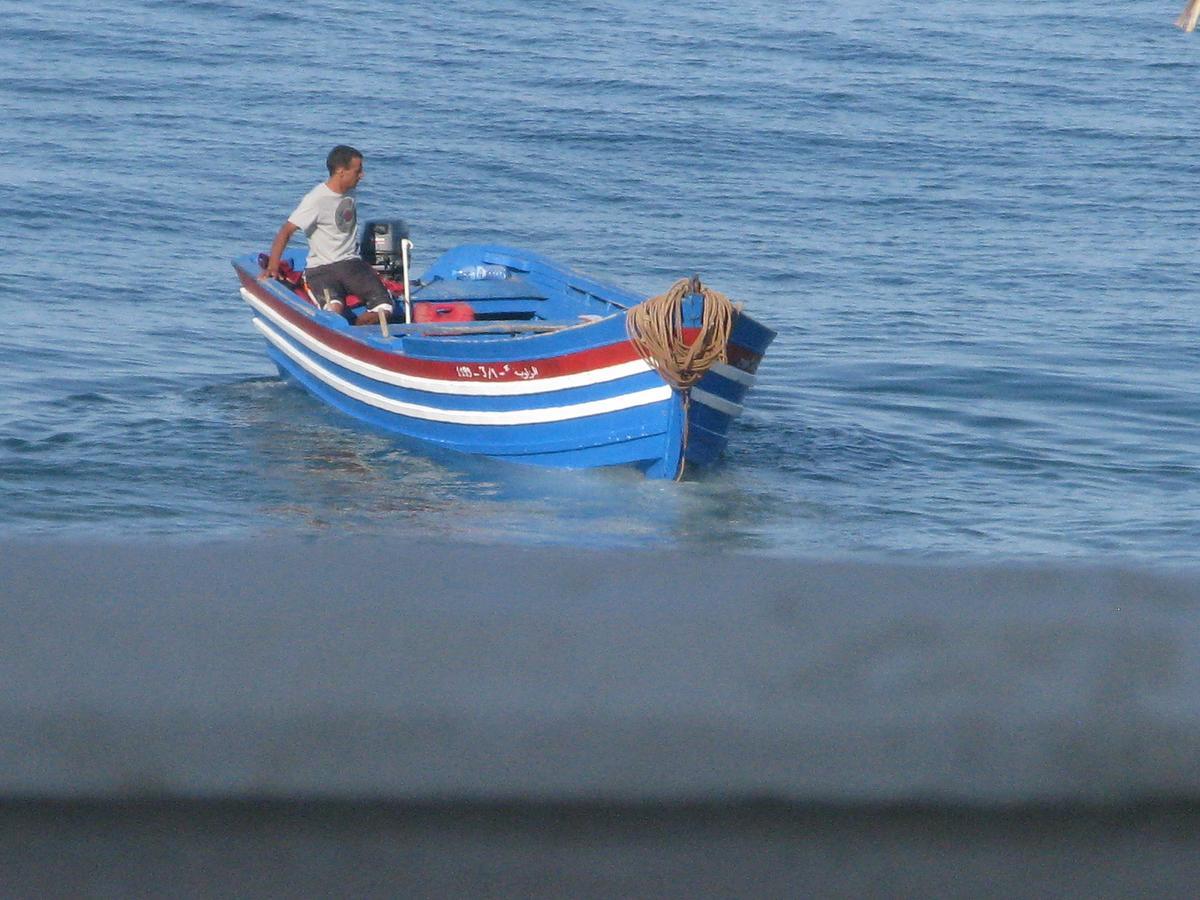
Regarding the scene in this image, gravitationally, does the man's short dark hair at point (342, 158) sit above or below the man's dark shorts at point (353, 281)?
above

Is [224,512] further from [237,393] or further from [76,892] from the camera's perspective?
[76,892]

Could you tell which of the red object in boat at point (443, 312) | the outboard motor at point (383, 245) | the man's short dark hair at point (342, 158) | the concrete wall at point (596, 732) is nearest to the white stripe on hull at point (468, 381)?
the red object in boat at point (443, 312)

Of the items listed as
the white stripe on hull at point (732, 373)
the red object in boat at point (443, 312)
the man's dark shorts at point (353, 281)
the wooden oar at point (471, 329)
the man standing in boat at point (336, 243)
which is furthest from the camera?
the red object in boat at point (443, 312)

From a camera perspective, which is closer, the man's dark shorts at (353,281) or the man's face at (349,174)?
the man's face at (349,174)

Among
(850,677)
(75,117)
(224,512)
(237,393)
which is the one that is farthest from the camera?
(75,117)

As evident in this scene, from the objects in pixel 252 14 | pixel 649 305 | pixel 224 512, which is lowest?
pixel 224 512

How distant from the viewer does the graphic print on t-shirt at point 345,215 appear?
10.2 meters

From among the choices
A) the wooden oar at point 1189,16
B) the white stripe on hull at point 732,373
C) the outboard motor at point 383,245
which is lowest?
the white stripe on hull at point 732,373

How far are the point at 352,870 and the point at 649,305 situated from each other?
714 centimetres

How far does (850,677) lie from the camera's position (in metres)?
1.11

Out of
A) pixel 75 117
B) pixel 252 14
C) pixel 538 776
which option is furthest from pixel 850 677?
pixel 252 14

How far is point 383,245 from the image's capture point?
1149 centimetres

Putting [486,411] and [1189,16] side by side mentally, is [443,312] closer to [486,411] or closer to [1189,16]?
[486,411]

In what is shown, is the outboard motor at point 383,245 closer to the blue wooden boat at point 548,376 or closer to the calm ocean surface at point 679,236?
the blue wooden boat at point 548,376
